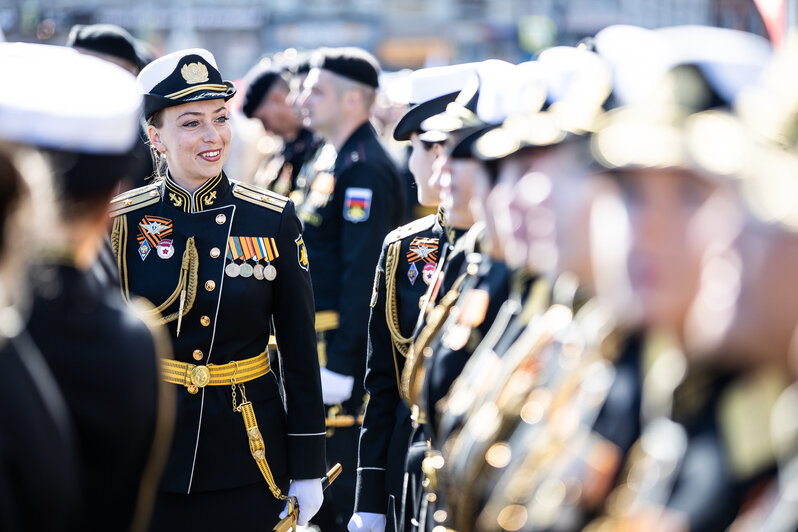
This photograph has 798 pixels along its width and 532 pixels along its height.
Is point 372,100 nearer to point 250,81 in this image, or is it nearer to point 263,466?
point 250,81

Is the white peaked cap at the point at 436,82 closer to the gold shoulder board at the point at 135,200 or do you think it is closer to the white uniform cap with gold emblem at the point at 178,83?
the white uniform cap with gold emblem at the point at 178,83

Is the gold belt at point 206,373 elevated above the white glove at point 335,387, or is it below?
above

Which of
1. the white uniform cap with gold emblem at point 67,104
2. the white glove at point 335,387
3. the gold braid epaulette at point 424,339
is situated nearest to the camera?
the white uniform cap with gold emblem at point 67,104

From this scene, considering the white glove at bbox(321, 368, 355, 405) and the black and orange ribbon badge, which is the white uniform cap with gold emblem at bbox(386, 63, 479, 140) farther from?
the white glove at bbox(321, 368, 355, 405)

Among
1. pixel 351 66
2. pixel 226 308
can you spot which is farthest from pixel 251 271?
pixel 351 66

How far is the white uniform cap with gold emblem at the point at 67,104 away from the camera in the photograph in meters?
1.86

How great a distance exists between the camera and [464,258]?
3.38 m

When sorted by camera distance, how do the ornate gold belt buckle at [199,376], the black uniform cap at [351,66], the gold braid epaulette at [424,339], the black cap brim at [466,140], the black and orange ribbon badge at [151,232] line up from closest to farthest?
1. the black cap brim at [466,140]
2. the gold braid epaulette at [424,339]
3. the ornate gold belt buckle at [199,376]
4. the black and orange ribbon badge at [151,232]
5. the black uniform cap at [351,66]

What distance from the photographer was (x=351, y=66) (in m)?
6.59

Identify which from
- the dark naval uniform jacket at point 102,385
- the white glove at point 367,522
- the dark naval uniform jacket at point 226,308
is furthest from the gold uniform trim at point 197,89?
the dark naval uniform jacket at point 102,385

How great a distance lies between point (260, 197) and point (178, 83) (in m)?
0.50

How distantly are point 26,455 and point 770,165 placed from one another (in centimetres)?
117

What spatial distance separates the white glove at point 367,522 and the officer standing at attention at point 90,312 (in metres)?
1.79

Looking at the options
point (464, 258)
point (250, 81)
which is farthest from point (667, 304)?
point (250, 81)
